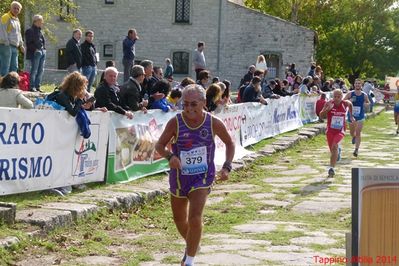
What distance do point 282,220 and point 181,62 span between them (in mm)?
38185

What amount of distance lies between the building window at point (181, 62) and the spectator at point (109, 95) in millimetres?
35761

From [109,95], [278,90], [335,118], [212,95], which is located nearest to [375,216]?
[109,95]

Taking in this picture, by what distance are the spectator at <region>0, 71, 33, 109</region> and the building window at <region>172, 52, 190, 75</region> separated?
36818 millimetres

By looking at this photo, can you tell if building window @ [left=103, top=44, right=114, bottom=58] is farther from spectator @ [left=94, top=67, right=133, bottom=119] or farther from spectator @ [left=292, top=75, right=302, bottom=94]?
spectator @ [left=94, top=67, right=133, bottom=119]

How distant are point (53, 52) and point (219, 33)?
32.1 ft

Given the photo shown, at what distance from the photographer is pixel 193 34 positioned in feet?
157

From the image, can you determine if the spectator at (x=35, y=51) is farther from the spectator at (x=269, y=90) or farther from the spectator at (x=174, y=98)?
the spectator at (x=269, y=90)

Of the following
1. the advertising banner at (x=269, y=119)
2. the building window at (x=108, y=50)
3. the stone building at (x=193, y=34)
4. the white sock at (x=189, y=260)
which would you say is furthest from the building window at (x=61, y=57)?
the white sock at (x=189, y=260)

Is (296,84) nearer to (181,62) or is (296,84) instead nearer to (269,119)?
(269,119)

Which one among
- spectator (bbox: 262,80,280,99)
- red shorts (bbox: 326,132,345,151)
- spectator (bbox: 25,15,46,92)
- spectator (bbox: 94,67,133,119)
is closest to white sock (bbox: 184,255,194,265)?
spectator (bbox: 94,67,133,119)

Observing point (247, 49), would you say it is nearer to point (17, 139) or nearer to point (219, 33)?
point (219, 33)

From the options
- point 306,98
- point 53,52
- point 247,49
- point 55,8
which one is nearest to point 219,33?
point 247,49

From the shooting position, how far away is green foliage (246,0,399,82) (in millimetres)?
64500

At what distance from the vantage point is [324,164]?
17.0 meters
